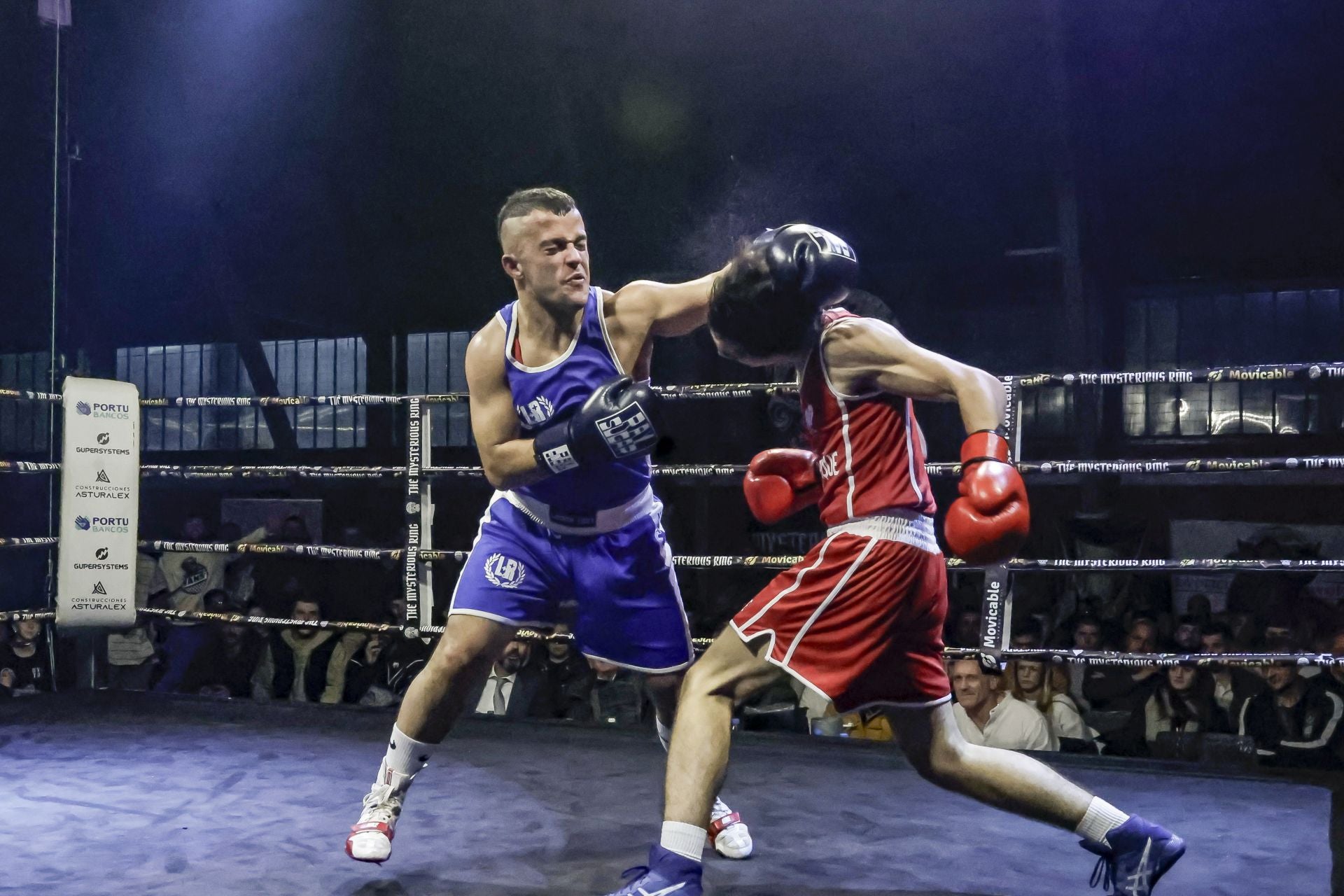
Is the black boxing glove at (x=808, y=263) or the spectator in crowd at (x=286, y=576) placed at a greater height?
the black boxing glove at (x=808, y=263)

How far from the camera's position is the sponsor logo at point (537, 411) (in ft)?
6.79

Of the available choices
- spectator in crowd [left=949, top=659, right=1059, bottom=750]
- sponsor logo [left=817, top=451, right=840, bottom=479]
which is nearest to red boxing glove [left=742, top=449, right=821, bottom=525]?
sponsor logo [left=817, top=451, right=840, bottom=479]

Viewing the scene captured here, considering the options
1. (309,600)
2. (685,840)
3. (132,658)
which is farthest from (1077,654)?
(132,658)

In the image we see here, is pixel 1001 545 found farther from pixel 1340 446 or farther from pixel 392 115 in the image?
pixel 392 115

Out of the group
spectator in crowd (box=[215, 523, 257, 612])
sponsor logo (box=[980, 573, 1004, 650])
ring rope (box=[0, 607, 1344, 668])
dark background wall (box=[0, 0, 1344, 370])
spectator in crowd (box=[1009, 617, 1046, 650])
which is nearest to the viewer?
ring rope (box=[0, 607, 1344, 668])

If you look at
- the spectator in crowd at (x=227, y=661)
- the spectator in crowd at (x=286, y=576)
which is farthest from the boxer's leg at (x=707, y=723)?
the spectator in crowd at (x=286, y=576)

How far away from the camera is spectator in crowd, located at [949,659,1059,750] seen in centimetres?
357

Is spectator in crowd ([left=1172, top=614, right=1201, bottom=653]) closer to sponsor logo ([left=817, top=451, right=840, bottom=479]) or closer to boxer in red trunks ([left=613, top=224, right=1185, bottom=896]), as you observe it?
boxer in red trunks ([left=613, top=224, right=1185, bottom=896])

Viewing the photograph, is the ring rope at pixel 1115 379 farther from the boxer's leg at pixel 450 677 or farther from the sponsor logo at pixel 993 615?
the boxer's leg at pixel 450 677

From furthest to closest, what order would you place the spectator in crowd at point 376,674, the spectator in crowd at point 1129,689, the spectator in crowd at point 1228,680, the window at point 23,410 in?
the window at point 23,410 < the spectator in crowd at point 376,674 < the spectator in crowd at point 1129,689 < the spectator in crowd at point 1228,680

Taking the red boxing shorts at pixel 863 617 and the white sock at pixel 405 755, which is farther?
the white sock at pixel 405 755

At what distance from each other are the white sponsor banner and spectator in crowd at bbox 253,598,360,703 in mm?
1027

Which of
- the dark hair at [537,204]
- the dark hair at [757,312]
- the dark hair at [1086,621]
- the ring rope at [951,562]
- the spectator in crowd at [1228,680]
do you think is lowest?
the spectator in crowd at [1228,680]

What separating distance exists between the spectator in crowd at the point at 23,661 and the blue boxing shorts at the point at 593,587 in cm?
328
